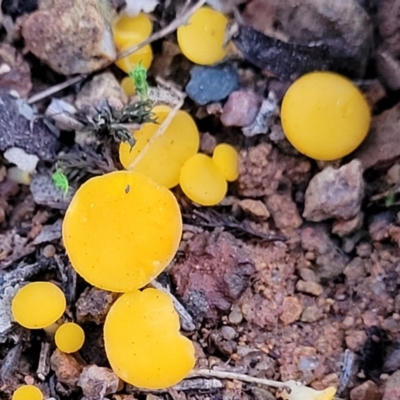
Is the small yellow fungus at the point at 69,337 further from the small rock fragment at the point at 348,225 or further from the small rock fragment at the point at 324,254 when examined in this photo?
the small rock fragment at the point at 348,225

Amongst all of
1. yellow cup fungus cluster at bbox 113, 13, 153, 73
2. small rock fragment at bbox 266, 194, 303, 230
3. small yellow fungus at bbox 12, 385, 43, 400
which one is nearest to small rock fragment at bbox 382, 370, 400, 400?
small rock fragment at bbox 266, 194, 303, 230

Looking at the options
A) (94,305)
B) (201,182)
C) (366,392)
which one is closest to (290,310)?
(366,392)

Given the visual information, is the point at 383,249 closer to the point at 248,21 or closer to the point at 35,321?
the point at 248,21

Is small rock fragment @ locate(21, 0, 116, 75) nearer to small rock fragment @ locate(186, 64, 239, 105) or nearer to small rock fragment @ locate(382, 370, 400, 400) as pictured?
small rock fragment @ locate(186, 64, 239, 105)

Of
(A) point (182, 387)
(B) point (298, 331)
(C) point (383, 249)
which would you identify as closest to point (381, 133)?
(C) point (383, 249)

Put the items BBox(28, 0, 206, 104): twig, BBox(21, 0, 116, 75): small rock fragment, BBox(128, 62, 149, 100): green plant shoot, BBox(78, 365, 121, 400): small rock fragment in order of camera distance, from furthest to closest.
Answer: BBox(28, 0, 206, 104): twig → BBox(21, 0, 116, 75): small rock fragment → BBox(128, 62, 149, 100): green plant shoot → BBox(78, 365, 121, 400): small rock fragment

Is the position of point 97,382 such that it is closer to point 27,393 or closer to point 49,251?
point 27,393
